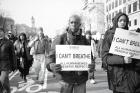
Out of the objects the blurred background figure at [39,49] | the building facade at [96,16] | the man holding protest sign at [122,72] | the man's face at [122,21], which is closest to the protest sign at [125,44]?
the man holding protest sign at [122,72]

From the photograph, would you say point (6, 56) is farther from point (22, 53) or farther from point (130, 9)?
point (130, 9)

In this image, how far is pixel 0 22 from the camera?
8238 centimetres

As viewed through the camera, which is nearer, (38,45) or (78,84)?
(78,84)

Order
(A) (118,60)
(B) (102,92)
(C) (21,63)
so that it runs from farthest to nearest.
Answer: (C) (21,63) < (B) (102,92) < (A) (118,60)

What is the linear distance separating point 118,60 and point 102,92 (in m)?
4.13

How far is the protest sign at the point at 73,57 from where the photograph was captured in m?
4.40

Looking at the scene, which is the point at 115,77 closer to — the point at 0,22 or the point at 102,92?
the point at 102,92

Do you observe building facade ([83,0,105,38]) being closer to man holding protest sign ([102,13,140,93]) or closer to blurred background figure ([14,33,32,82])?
blurred background figure ([14,33,32,82])

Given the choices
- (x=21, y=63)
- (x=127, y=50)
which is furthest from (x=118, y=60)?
(x=21, y=63)

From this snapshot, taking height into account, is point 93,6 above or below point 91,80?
above

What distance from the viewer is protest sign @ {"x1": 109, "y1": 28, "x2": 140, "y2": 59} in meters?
4.36

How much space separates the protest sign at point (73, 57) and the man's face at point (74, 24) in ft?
0.87

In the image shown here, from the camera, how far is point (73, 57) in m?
4.49

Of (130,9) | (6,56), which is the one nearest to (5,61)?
(6,56)
